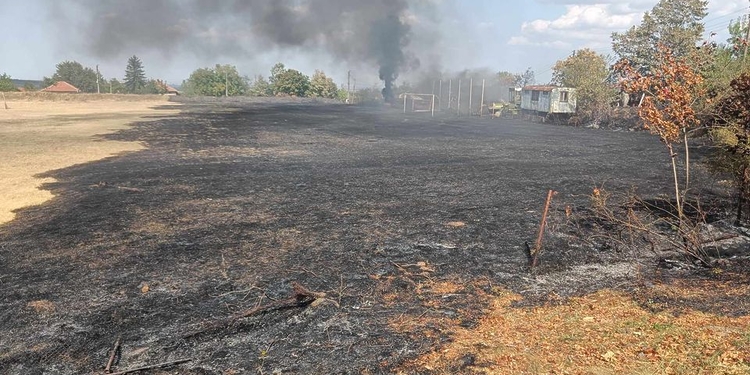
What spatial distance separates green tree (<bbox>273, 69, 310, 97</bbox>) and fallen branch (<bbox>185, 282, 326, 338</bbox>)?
83.4m

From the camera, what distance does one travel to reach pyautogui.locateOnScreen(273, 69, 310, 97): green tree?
3435 inches

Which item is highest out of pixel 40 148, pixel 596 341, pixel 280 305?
pixel 40 148

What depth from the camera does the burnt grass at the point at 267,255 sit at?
5566 millimetres

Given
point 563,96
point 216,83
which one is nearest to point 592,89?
point 563,96

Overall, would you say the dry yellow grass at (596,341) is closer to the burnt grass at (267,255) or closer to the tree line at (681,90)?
the burnt grass at (267,255)

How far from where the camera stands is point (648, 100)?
27.6ft

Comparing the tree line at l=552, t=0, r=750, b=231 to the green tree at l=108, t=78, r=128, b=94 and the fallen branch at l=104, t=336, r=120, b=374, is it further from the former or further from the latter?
the green tree at l=108, t=78, r=128, b=94

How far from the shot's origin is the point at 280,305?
6.55 meters

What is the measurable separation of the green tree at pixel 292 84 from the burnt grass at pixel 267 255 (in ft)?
232

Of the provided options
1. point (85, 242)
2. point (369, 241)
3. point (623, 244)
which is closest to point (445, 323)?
point (369, 241)

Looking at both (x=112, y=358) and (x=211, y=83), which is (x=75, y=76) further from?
(x=112, y=358)

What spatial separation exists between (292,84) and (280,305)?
84134mm

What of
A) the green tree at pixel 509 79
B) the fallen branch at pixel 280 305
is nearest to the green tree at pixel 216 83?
the green tree at pixel 509 79

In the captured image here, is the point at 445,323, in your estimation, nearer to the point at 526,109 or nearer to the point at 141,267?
the point at 141,267
